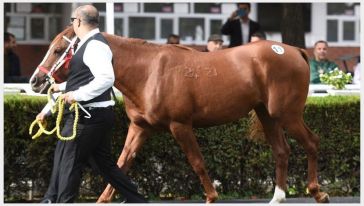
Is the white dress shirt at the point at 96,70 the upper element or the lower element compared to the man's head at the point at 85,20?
lower

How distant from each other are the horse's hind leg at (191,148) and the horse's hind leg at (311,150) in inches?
38.5

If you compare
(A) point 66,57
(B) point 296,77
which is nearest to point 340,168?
(B) point 296,77

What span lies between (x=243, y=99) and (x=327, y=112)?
5.02 feet

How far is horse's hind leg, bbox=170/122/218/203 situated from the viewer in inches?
407

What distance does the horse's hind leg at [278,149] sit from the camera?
10969mm

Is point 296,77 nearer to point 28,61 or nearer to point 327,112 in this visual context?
point 327,112

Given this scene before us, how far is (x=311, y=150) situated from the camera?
1094 cm

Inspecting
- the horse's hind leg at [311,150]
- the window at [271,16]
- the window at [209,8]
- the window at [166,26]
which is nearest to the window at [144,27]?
the window at [166,26]

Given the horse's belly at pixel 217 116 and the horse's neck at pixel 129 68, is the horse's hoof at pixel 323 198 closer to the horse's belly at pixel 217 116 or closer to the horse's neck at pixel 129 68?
the horse's belly at pixel 217 116

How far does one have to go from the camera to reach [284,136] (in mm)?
11328

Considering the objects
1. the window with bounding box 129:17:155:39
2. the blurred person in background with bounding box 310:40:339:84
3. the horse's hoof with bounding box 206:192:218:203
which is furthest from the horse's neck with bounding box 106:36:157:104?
the window with bounding box 129:17:155:39

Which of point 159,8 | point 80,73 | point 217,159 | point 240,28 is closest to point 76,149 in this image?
point 80,73

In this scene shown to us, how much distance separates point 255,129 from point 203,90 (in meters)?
1.24

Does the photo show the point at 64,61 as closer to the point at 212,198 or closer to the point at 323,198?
the point at 212,198
